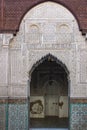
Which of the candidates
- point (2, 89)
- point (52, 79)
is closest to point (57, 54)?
point (2, 89)

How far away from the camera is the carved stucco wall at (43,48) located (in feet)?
31.8

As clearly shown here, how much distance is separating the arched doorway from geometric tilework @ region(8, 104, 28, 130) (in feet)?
15.2

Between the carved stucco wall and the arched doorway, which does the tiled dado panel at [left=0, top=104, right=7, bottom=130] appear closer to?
the carved stucco wall

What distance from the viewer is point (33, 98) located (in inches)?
570

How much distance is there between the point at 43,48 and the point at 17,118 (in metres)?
2.26

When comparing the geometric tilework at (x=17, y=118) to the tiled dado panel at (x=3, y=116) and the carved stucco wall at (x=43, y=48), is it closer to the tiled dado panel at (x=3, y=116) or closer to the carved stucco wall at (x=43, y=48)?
the tiled dado panel at (x=3, y=116)

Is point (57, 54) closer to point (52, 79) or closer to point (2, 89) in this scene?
point (2, 89)

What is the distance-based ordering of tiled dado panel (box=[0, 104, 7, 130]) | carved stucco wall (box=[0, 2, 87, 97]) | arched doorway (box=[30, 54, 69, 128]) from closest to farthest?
1. tiled dado panel (box=[0, 104, 7, 130])
2. carved stucco wall (box=[0, 2, 87, 97])
3. arched doorway (box=[30, 54, 69, 128])

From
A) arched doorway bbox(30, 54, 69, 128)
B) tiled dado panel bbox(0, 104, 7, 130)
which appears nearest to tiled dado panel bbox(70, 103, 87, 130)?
tiled dado panel bbox(0, 104, 7, 130)

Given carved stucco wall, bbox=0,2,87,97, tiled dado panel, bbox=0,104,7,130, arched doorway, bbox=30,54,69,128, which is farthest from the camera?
arched doorway, bbox=30,54,69,128

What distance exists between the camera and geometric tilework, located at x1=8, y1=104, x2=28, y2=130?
9523 millimetres

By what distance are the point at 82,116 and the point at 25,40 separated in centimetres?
288

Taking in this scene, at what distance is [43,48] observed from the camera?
387 inches

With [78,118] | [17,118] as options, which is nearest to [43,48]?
[17,118]
